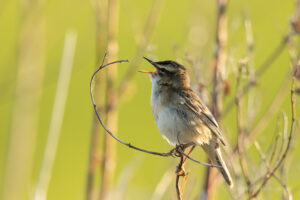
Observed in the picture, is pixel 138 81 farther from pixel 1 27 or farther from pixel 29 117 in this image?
pixel 29 117

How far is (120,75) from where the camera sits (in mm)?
9656

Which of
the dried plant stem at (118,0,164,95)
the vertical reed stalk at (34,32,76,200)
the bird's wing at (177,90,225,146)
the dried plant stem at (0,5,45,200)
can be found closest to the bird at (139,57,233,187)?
the bird's wing at (177,90,225,146)

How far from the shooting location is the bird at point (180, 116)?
324cm

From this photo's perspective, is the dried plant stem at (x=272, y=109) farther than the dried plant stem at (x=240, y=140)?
Yes

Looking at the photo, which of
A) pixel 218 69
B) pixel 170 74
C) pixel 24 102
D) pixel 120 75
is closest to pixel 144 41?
pixel 170 74

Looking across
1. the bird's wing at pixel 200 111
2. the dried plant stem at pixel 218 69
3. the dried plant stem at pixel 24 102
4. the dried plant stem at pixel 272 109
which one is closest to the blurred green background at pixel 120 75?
the dried plant stem at pixel 24 102

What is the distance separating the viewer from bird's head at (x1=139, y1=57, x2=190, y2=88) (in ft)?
10.9

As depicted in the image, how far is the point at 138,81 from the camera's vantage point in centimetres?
891

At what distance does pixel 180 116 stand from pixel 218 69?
437 mm

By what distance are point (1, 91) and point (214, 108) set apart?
1.41m

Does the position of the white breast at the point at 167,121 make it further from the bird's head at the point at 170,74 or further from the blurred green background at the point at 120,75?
the blurred green background at the point at 120,75

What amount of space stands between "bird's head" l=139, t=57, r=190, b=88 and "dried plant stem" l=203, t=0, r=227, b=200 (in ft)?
0.74

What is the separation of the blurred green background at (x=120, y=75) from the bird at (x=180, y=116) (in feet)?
0.80

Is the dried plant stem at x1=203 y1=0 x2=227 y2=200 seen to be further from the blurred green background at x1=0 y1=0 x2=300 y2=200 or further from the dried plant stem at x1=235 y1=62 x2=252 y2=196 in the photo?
the dried plant stem at x1=235 y1=62 x2=252 y2=196
